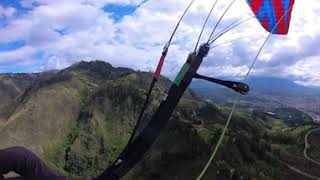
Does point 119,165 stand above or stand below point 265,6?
below

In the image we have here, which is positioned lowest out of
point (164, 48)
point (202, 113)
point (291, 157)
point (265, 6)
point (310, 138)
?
point (164, 48)

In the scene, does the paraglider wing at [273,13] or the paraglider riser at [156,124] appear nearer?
the paraglider riser at [156,124]

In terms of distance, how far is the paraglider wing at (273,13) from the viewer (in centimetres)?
856

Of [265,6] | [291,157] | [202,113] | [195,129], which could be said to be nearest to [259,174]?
[291,157]

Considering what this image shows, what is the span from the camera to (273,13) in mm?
8844

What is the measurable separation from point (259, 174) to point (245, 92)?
1669 inches

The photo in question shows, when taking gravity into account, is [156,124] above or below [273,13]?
below

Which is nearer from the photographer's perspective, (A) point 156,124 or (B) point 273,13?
(A) point 156,124

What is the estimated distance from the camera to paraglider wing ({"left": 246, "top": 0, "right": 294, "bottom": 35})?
8565mm

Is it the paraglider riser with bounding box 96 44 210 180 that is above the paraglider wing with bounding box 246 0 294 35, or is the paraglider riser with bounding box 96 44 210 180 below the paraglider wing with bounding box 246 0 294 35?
below

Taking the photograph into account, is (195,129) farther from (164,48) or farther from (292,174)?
(164,48)

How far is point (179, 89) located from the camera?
26.8 ft

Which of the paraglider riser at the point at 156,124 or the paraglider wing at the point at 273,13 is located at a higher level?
the paraglider wing at the point at 273,13

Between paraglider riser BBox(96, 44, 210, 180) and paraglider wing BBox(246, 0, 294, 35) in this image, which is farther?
paraglider wing BBox(246, 0, 294, 35)
